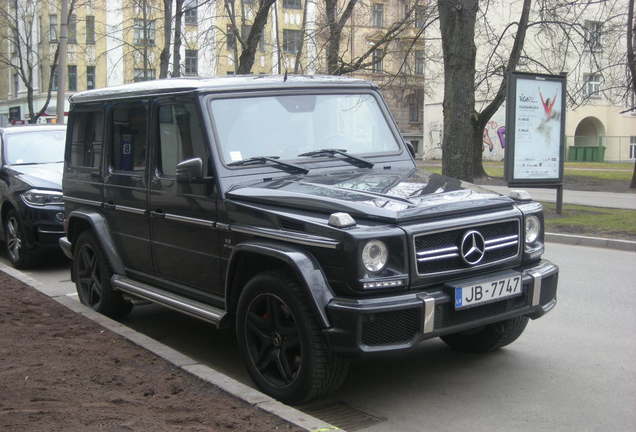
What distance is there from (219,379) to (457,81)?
11.9 metres

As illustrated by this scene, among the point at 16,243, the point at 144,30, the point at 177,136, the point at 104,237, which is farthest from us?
the point at 144,30

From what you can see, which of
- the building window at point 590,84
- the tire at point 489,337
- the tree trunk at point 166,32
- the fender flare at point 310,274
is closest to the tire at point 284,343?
the fender flare at point 310,274

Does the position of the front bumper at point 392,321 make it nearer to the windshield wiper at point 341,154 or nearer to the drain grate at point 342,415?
the drain grate at point 342,415

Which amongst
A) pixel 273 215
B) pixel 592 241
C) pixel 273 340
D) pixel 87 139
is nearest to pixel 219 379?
pixel 273 340

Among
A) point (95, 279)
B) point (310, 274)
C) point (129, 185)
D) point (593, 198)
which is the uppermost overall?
point (129, 185)

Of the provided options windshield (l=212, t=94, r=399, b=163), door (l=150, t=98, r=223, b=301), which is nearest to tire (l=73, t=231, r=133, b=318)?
door (l=150, t=98, r=223, b=301)

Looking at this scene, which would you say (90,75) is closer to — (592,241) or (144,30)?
(144,30)

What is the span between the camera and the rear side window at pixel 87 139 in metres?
7.10

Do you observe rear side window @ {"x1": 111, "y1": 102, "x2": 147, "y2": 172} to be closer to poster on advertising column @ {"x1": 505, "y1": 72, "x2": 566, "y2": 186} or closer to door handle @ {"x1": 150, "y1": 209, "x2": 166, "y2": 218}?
door handle @ {"x1": 150, "y1": 209, "x2": 166, "y2": 218}

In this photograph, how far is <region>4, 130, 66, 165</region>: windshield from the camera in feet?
37.6

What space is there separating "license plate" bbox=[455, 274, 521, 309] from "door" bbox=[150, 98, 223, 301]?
165 cm

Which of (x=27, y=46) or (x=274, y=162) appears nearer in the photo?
(x=274, y=162)

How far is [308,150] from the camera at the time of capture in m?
5.77

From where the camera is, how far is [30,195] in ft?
34.1
